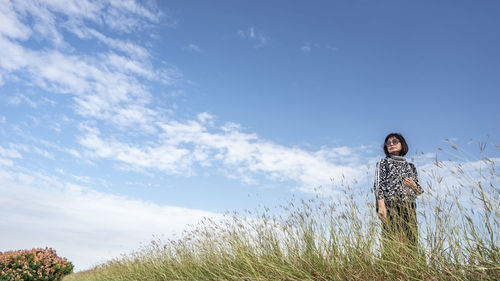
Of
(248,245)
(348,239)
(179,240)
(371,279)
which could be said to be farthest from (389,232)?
(179,240)

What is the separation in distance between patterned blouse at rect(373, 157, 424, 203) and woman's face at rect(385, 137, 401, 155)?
0.39 feet

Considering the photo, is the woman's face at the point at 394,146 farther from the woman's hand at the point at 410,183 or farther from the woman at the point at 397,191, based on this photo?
the woman's hand at the point at 410,183

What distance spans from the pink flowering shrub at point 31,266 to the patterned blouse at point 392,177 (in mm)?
10069

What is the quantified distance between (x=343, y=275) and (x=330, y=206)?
1.04 meters

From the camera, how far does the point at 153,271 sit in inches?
290

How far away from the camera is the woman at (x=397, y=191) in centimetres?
416

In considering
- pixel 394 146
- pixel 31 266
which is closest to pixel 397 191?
pixel 394 146

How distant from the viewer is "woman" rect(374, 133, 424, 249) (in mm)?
4156

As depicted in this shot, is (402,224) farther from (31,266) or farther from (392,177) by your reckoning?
(31,266)

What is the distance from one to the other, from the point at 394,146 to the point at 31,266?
10.5 metres

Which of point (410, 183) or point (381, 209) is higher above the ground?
point (410, 183)

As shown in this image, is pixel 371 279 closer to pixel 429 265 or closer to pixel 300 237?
pixel 429 265

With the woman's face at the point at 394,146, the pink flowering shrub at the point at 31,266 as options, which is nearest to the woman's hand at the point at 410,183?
the woman's face at the point at 394,146

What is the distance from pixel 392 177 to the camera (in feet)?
15.7
